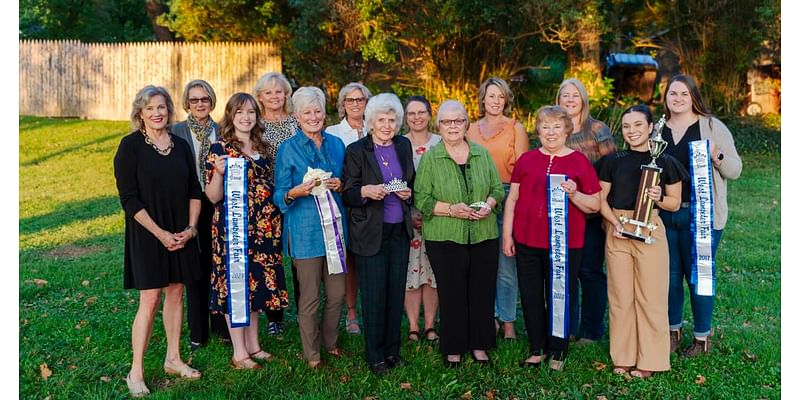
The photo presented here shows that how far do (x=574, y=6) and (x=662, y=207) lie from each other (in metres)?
9.33

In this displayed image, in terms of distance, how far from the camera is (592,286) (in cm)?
548

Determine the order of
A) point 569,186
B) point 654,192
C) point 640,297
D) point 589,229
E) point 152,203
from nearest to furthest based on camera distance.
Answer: point 152,203
point 654,192
point 569,186
point 640,297
point 589,229

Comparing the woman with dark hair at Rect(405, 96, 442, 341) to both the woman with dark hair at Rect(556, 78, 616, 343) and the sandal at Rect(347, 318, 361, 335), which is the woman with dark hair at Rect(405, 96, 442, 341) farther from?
the woman with dark hair at Rect(556, 78, 616, 343)

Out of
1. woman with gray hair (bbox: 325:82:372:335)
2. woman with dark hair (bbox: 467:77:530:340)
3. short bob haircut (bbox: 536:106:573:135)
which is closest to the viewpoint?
short bob haircut (bbox: 536:106:573:135)

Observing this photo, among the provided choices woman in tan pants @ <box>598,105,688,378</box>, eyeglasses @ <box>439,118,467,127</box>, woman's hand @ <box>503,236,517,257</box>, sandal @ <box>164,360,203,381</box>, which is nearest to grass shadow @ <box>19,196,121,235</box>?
sandal @ <box>164,360,203,381</box>

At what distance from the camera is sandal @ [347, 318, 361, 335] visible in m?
5.99

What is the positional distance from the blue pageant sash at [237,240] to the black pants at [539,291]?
1.91 metres

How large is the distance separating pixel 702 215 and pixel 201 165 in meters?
3.61

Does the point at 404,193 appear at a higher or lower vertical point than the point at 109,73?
lower

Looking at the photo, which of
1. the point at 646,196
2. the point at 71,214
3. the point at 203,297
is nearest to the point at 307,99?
the point at 203,297

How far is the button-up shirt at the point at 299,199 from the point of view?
4.82 metres

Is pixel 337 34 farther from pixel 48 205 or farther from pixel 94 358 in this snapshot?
pixel 94 358

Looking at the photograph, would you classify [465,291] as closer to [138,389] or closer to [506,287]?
[506,287]

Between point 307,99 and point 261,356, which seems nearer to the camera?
point 307,99
